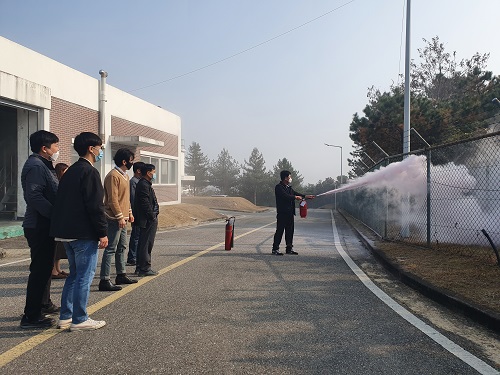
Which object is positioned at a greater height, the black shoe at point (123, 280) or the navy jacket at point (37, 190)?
the navy jacket at point (37, 190)

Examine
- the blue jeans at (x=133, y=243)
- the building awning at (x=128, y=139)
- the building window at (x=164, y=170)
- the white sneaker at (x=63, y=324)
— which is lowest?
the white sneaker at (x=63, y=324)

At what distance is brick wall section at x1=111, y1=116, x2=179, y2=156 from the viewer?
19.2m

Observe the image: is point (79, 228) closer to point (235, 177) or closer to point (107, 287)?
point (107, 287)

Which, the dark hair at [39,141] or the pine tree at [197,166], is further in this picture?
the pine tree at [197,166]

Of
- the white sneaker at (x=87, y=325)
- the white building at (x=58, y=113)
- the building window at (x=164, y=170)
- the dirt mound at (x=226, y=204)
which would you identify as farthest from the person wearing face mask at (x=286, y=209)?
the dirt mound at (x=226, y=204)

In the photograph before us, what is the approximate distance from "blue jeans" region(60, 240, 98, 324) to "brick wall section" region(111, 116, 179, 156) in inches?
621

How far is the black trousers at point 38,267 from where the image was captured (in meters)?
4.07

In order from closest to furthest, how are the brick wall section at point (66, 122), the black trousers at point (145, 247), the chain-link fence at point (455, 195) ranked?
the black trousers at point (145, 247), the chain-link fence at point (455, 195), the brick wall section at point (66, 122)

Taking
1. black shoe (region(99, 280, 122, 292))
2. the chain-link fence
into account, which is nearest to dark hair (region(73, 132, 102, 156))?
black shoe (region(99, 280, 122, 292))

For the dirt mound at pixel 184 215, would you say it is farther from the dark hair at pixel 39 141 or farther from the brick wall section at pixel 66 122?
the dark hair at pixel 39 141

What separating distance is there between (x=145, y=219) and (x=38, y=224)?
8.56 feet

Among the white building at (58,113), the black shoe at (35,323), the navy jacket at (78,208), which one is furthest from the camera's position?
the white building at (58,113)

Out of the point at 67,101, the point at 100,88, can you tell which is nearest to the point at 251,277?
the point at 67,101

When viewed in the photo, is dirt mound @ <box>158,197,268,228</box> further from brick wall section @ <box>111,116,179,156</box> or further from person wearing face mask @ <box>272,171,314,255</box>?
person wearing face mask @ <box>272,171,314,255</box>
